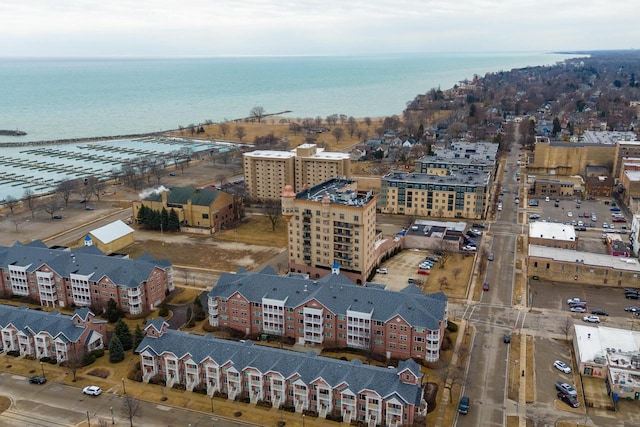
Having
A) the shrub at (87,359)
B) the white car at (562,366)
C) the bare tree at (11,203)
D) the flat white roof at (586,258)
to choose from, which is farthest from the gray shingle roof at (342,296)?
the bare tree at (11,203)

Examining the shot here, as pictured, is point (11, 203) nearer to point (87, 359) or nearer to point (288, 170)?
point (288, 170)

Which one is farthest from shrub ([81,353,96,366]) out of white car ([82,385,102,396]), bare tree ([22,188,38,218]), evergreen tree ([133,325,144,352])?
bare tree ([22,188,38,218])

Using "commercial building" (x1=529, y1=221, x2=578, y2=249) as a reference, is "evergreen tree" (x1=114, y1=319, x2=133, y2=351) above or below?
below

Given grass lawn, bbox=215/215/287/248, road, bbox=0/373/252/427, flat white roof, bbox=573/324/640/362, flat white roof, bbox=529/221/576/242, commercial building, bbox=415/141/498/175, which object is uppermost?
commercial building, bbox=415/141/498/175

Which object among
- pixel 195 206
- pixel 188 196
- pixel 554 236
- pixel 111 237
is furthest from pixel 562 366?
pixel 188 196

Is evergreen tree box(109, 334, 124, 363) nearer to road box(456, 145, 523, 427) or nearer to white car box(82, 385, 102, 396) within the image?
white car box(82, 385, 102, 396)

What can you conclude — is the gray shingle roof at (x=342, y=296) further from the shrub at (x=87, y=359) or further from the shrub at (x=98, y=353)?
the shrub at (x=87, y=359)

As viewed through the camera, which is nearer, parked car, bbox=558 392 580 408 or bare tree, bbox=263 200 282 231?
parked car, bbox=558 392 580 408
